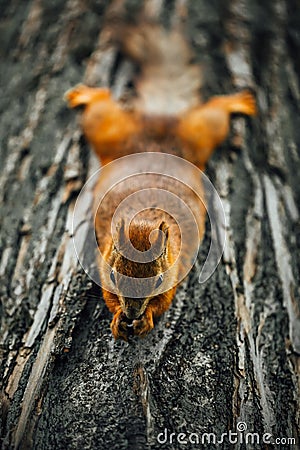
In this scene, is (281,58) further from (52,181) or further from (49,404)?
(49,404)

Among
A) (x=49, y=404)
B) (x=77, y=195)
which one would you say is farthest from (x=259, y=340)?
(x=77, y=195)

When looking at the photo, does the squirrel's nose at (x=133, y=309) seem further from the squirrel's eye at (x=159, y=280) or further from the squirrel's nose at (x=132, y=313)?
the squirrel's eye at (x=159, y=280)

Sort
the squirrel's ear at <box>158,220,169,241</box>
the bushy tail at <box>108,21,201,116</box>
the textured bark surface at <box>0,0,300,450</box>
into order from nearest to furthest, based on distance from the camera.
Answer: the textured bark surface at <box>0,0,300,450</box>
the squirrel's ear at <box>158,220,169,241</box>
the bushy tail at <box>108,21,201,116</box>

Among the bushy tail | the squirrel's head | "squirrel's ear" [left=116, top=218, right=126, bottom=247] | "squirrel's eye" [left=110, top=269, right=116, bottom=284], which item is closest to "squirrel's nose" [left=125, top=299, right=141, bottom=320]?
the squirrel's head

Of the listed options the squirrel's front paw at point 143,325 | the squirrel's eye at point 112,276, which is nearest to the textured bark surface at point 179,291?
the squirrel's front paw at point 143,325

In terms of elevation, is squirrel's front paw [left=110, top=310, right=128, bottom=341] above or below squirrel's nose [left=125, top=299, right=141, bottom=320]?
below

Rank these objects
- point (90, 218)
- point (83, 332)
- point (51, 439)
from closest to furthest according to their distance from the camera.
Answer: point (51, 439), point (83, 332), point (90, 218)

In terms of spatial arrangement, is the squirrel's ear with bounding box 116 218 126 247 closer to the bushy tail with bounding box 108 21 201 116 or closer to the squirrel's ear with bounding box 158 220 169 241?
the squirrel's ear with bounding box 158 220 169 241
